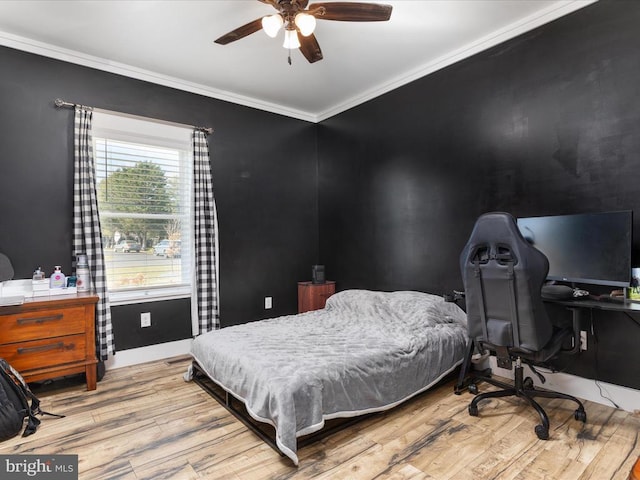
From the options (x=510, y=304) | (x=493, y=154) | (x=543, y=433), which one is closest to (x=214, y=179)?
(x=493, y=154)

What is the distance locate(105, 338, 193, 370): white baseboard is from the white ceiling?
2683mm

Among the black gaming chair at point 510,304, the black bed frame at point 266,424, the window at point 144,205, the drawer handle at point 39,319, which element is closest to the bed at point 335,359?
the black bed frame at point 266,424

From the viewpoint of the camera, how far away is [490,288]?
7.51ft

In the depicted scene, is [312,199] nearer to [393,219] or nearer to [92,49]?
[393,219]

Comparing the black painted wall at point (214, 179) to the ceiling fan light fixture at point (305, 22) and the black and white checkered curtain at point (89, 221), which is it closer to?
the black and white checkered curtain at point (89, 221)

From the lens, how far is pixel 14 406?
2.24 m

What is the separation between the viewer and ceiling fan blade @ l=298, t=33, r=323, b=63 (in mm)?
2441

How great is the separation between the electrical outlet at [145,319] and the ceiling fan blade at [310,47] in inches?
111

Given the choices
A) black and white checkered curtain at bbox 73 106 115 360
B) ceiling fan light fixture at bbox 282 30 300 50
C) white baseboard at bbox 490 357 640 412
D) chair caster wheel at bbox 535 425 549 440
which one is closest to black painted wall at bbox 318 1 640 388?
white baseboard at bbox 490 357 640 412

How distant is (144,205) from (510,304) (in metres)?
3.37

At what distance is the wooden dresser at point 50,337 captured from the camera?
255 centimetres

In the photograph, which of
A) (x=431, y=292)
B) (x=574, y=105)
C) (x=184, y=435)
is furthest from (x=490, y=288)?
(x=184, y=435)

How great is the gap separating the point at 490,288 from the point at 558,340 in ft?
1.65

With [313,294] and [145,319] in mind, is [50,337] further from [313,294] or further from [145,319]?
[313,294]
